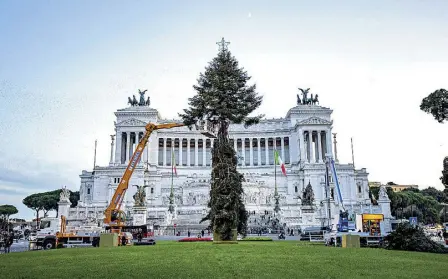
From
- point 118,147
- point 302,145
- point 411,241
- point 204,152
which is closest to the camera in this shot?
point 411,241

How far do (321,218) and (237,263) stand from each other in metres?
47.4

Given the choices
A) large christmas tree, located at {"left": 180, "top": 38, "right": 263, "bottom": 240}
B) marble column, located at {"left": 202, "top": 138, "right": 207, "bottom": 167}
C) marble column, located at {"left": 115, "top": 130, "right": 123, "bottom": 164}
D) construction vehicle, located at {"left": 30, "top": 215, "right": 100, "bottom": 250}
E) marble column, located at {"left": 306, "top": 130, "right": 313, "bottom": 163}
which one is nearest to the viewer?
large christmas tree, located at {"left": 180, "top": 38, "right": 263, "bottom": 240}

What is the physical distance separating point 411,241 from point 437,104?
38.7 feet

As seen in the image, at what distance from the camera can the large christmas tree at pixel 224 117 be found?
31000mm

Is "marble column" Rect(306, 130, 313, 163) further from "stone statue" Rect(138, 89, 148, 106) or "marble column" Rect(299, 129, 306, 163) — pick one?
"stone statue" Rect(138, 89, 148, 106)

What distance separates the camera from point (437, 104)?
1256 inches

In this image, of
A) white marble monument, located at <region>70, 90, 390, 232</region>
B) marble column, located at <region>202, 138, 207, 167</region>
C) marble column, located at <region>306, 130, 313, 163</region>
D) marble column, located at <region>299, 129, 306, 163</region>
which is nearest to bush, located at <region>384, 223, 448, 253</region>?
white marble monument, located at <region>70, 90, 390, 232</region>

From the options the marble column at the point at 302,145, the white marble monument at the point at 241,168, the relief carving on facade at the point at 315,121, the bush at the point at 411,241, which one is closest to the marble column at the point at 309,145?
the white marble monument at the point at 241,168

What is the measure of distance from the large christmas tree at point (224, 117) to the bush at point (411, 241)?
10.9 meters

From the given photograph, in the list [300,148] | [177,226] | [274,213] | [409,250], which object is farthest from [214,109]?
[300,148]

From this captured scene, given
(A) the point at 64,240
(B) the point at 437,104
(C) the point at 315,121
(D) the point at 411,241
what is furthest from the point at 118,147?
(D) the point at 411,241

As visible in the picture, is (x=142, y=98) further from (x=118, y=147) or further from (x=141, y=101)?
(x=118, y=147)

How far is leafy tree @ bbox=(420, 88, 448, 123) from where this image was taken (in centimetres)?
3172

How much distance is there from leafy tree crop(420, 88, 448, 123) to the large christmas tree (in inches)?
519
